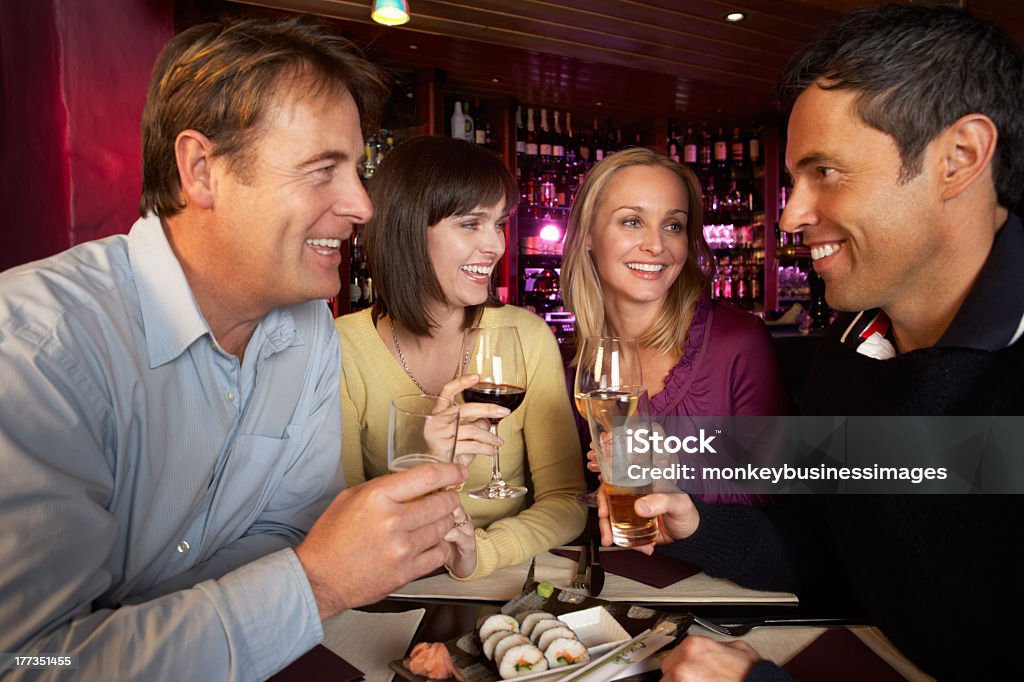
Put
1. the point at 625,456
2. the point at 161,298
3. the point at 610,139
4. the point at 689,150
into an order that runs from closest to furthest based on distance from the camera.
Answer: the point at 625,456 → the point at 161,298 → the point at 610,139 → the point at 689,150

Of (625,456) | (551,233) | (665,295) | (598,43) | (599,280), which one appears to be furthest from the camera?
(551,233)

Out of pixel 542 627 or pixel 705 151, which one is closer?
pixel 542 627

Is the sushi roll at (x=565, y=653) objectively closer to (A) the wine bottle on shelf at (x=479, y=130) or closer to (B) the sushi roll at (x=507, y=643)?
(B) the sushi roll at (x=507, y=643)

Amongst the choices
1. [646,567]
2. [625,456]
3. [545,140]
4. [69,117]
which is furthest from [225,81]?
[545,140]

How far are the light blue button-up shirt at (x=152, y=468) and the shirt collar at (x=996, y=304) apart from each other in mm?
1110

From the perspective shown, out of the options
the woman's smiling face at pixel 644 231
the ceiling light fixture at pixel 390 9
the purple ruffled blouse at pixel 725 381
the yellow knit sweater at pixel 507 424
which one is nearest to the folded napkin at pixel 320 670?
the yellow knit sweater at pixel 507 424

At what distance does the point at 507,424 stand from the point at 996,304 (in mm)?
1288

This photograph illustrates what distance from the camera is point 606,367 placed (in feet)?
4.32

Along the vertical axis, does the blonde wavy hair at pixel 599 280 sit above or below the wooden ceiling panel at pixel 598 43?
below

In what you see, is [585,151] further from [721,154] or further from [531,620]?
[531,620]

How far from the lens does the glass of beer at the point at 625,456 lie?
1147 mm

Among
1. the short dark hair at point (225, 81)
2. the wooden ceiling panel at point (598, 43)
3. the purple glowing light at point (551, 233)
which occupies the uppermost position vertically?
the wooden ceiling panel at point (598, 43)

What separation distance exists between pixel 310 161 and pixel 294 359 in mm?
465

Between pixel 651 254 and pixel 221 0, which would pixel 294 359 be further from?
pixel 221 0
